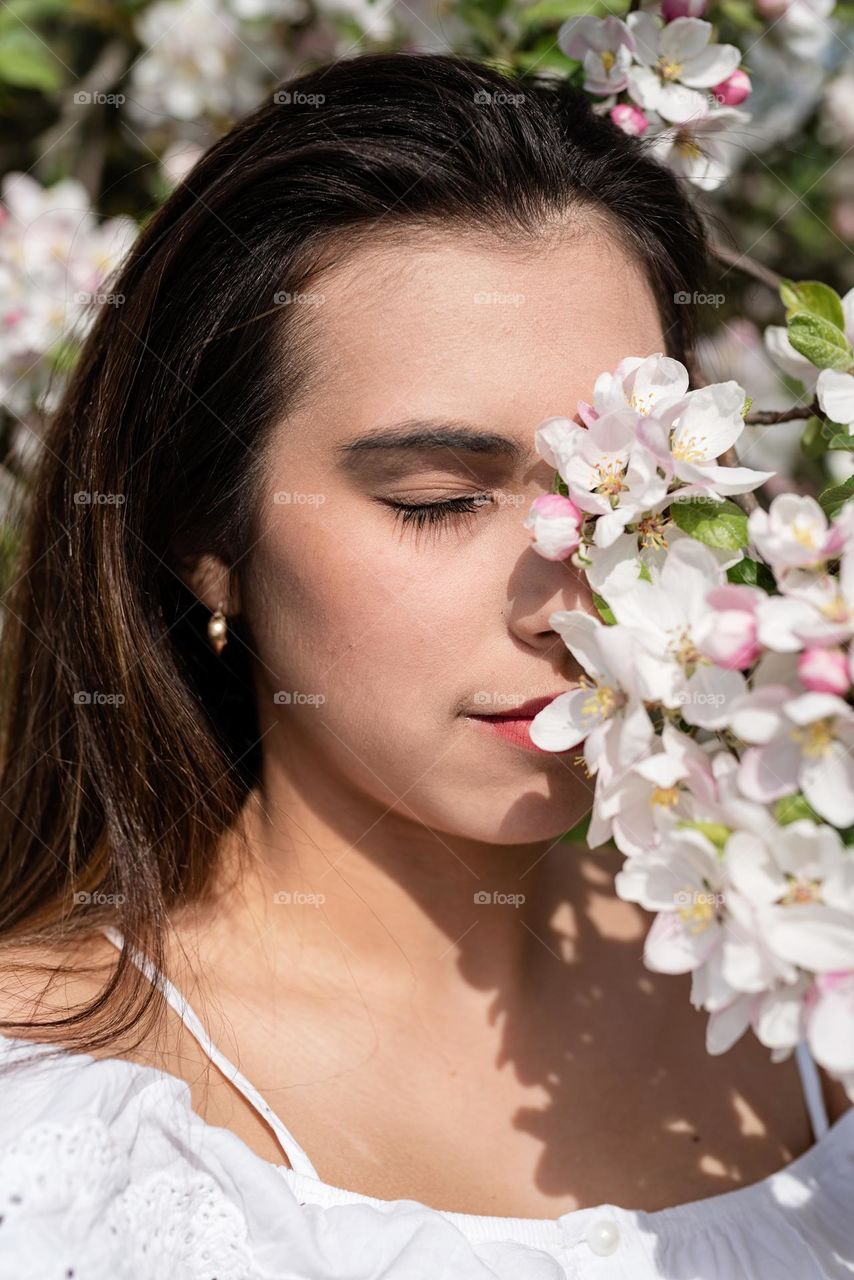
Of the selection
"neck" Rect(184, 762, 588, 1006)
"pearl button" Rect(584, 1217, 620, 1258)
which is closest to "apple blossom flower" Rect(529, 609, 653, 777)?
"neck" Rect(184, 762, 588, 1006)

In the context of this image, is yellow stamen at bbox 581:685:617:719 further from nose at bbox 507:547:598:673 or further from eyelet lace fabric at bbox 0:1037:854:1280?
eyelet lace fabric at bbox 0:1037:854:1280

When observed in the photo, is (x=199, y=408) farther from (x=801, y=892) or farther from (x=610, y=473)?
(x=801, y=892)

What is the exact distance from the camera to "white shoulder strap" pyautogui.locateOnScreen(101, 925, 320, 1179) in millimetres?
1297

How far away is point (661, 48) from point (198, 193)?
61cm

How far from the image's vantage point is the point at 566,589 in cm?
124

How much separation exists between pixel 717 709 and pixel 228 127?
6.59 ft

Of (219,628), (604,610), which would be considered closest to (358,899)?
(219,628)

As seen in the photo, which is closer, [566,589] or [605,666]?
[605,666]

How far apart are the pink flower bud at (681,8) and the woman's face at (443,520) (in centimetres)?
37

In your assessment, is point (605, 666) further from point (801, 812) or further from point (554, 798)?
point (554, 798)

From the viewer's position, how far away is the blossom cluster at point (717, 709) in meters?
0.86

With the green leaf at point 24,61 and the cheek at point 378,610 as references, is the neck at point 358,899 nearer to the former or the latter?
the cheek at point 378,610

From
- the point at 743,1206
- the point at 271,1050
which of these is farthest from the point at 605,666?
the point at 743,1206

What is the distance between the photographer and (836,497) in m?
1.13
